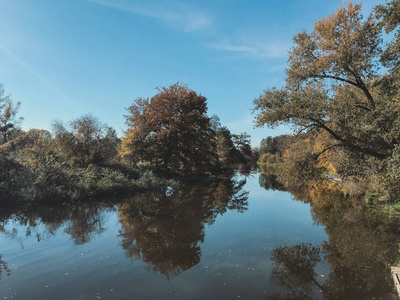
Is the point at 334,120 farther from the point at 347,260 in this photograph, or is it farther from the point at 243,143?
the point at 243,143

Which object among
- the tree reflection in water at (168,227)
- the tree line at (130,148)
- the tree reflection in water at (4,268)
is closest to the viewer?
the tree reflection in water at (4,268)

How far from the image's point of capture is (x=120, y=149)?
102ft

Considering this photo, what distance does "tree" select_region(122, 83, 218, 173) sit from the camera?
90.8 feet

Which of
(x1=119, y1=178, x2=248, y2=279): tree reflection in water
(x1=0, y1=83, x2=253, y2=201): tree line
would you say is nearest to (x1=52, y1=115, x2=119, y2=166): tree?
(x1=0, y1=83, x2=253, y2=201): tree line

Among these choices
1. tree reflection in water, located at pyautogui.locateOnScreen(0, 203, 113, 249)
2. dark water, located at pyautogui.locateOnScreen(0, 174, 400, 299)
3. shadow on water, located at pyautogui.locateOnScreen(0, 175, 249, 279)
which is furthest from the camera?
tree reflection in water, located at pyautogui.locateOnScreen(0, 203, 113, 249)

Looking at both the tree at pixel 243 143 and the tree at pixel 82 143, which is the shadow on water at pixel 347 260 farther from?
the tree at pixel 243 143

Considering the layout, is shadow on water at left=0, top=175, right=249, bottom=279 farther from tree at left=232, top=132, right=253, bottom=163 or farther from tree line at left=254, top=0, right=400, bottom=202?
tree at left=232, top=132, right=253, bottom=163

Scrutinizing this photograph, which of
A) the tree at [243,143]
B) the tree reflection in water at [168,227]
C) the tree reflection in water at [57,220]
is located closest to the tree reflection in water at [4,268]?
the tree reflection in water at [57,220]

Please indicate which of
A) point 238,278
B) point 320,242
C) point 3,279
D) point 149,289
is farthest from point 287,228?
point 3,279

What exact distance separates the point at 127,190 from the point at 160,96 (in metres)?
12.7

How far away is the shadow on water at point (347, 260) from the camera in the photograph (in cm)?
634

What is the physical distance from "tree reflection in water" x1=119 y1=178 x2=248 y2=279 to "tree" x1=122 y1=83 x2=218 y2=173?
9.60 metres

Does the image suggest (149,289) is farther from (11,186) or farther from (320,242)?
(11,186)

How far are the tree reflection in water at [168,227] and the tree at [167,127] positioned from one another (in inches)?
378
